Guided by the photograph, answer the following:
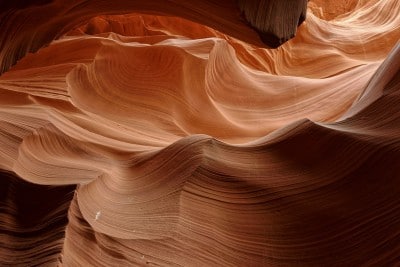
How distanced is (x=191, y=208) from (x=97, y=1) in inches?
34.9

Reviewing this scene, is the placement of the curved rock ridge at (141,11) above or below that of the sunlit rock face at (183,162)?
above

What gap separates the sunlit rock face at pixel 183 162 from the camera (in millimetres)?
1209

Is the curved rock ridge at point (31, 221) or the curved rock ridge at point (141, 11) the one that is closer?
the curved rock ridge at point (31, 221)

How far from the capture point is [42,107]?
2.12 m

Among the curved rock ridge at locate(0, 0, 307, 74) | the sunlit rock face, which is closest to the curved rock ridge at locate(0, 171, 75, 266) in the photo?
the sunlit rock face

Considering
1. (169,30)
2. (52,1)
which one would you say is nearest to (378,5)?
(169,30)

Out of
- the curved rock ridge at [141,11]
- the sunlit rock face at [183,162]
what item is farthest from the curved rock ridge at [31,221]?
the curved rock ridge at [141,11]

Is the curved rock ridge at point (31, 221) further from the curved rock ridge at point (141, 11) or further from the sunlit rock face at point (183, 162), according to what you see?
the curved rock ridge at point (141, 11)

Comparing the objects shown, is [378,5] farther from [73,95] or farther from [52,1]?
[52,1]

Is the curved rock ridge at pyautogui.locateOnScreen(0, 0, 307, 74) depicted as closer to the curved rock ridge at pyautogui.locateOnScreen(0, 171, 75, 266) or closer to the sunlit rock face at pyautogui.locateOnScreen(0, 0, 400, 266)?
the sunlit rock face at pyautogui.locateOnScreen(0, 0, 400, 266)

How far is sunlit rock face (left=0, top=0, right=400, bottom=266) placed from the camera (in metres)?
1.21

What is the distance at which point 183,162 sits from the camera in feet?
4.95

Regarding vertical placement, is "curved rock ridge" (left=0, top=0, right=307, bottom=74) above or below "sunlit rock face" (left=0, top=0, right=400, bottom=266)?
above

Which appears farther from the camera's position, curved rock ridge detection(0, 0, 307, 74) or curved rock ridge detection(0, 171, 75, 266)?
curved rock ridge detection(0, 0, 307, 74)
